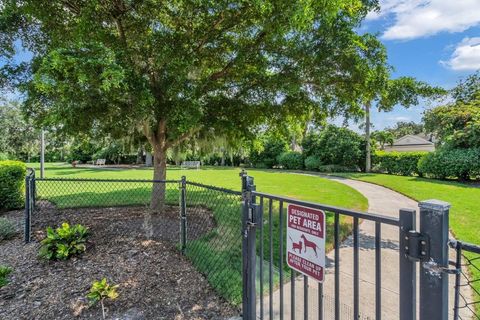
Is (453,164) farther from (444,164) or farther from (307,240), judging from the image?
(307,240)

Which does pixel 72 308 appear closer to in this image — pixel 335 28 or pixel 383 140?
pixel 335 28

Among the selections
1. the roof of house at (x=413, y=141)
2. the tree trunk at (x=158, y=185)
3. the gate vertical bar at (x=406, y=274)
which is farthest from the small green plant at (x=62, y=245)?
the roof of house at (x=413, y=141)

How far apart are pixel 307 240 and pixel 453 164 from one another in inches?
566

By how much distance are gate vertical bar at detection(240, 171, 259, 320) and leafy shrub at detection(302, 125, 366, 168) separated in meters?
17.9

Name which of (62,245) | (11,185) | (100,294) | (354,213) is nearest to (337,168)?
(11,185)

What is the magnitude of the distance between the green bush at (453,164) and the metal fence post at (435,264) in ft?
47.3

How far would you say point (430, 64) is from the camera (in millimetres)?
24188

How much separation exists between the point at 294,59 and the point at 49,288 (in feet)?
16.7

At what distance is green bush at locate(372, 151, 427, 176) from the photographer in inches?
636

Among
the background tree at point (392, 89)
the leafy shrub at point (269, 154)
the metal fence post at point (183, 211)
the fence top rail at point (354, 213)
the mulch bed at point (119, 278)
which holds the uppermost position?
the background tree at point (392, 89)

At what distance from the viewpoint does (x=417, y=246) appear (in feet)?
4.06

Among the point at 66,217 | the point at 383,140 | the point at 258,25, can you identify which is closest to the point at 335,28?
the point at 258,25

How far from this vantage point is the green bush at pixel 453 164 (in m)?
12.4

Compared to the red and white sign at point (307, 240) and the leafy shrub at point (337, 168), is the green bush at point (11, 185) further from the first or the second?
the leafy shrub at point (337, 168)
